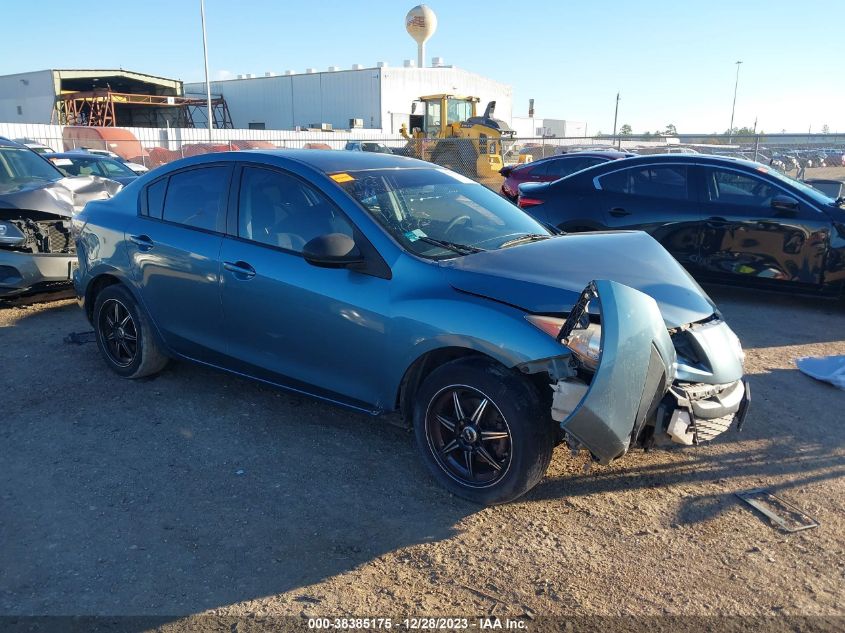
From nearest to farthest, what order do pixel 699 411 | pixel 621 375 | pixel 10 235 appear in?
pixel 621 375 → pixel 699 411 → pixel 10 235

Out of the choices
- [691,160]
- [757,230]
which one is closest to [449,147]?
[691,160]

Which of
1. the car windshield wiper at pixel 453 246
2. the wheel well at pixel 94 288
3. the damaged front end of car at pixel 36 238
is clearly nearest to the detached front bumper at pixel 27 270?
the damaged front end of car at pixel 36 238

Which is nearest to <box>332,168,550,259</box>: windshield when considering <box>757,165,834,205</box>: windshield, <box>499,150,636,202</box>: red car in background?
<box>757,165,834,205</box>: windshield

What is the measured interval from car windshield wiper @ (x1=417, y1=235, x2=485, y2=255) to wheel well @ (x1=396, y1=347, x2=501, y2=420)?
24.9 inches

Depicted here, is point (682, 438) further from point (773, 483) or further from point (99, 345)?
point (99, 345)

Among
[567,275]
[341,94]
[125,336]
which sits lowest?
[125,336]

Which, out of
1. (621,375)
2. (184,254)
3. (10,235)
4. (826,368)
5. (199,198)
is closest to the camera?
(621,375)

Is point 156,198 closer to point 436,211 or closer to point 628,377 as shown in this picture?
point 436,211

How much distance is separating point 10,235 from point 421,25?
173 ft

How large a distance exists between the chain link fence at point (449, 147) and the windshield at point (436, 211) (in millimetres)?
10556

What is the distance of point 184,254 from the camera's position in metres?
4.30

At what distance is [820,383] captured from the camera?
4961mm

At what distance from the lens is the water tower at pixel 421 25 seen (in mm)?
53281

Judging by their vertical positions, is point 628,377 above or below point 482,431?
above
